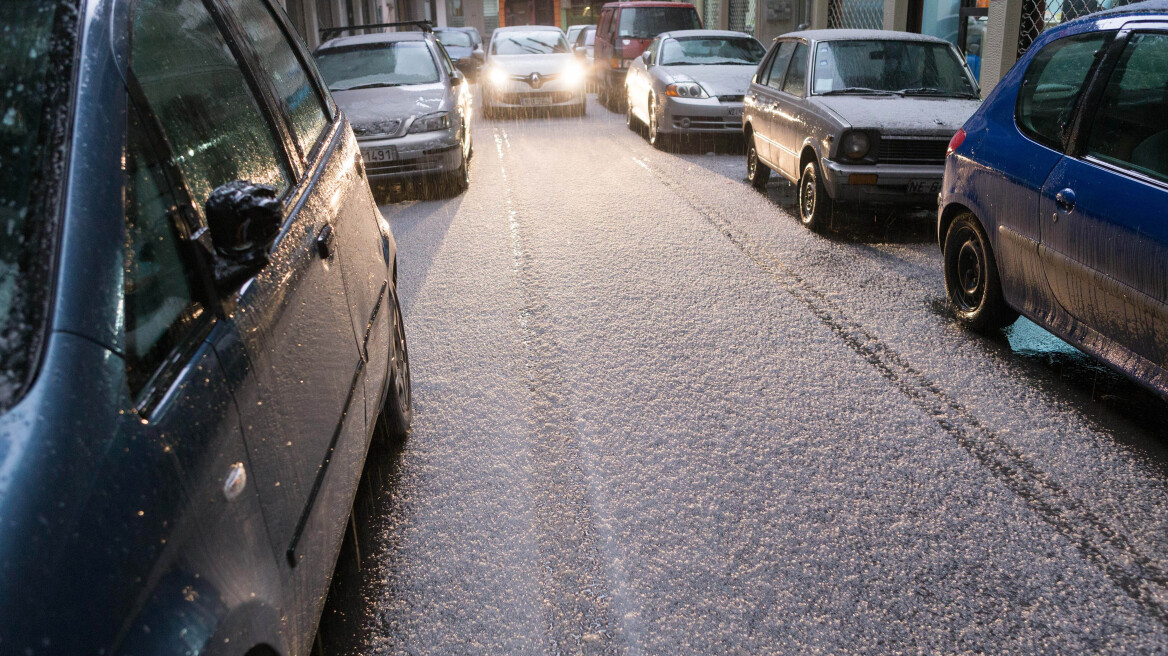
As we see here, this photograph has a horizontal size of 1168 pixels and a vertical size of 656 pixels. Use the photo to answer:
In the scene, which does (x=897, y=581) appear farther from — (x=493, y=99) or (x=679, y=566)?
(x=493, y=99)

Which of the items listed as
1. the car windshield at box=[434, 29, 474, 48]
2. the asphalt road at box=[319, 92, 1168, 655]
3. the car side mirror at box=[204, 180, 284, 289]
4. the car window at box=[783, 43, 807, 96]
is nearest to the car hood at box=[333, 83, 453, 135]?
the car window at box=[783, 43, 807, 96]

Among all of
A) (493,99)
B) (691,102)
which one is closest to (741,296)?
(691,102)

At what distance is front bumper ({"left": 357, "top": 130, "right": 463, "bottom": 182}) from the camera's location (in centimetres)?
1017

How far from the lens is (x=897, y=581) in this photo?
3.10m

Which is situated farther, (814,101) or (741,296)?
(814,101)

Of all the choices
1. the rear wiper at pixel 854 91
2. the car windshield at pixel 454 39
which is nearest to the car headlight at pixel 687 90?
the rear wiper at pixel 854 91

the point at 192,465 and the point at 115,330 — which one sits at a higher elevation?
the point at 115,330

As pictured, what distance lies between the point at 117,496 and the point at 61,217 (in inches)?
18.8

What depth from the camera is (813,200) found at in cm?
841

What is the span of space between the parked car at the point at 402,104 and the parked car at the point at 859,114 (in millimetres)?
3212

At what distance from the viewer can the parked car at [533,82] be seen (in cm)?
1773

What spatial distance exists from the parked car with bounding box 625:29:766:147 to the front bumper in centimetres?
385

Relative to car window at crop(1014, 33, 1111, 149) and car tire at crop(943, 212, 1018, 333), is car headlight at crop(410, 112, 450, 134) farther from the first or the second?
car window at crop(1014, 33, 1111, 149)

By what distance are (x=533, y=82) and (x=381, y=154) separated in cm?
806
